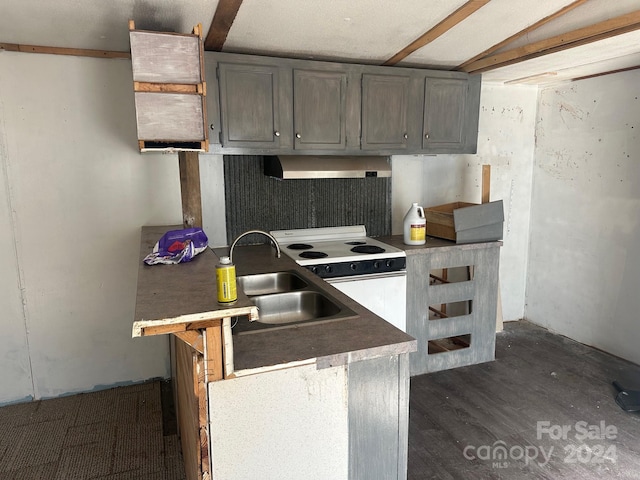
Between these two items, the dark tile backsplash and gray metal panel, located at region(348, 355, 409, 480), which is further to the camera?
the dark tile backsplash

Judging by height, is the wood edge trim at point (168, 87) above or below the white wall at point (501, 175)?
above

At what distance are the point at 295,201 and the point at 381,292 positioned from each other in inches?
37.3

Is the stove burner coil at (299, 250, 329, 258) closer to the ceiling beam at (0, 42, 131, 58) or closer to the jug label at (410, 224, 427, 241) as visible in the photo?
the jug label at (410, 224, 427, 241)

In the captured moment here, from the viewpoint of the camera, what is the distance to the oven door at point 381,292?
9.52 ft

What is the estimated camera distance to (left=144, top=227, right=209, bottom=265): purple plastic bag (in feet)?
6.08

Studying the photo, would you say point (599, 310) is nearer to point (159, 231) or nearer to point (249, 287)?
point (249, 287)

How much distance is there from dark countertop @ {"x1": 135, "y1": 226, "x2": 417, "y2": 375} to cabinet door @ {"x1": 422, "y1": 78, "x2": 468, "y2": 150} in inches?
76.7

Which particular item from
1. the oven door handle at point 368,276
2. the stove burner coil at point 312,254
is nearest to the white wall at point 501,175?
the oven door handle at point 368,276

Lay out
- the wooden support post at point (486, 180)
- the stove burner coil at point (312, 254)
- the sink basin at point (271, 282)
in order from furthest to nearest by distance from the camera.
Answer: the wooden support post at point (486, 180)
the stove burner coil at point (312, 254)
the sink basin at point (271, 282)

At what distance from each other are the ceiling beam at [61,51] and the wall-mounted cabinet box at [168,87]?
2.99 ft

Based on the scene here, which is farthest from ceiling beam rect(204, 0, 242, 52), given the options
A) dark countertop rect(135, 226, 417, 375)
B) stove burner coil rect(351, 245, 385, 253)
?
stove burner coil rect(351, 245, 385, 253)

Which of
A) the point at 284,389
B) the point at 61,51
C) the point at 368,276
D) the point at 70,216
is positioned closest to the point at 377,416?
the point at 284,389

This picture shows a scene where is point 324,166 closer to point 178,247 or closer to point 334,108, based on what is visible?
point 334,108

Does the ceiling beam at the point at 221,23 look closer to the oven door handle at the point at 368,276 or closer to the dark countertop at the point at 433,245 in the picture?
the oven door handle at the point at 368,276
